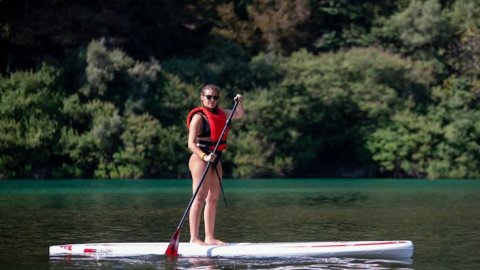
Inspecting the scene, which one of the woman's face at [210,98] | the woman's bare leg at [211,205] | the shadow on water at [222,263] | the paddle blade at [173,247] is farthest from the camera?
the woman's bare leg at [211,205]

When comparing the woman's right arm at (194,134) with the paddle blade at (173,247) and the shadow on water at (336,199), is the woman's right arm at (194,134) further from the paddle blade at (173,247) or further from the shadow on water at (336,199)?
the shadow on water at (336,199)

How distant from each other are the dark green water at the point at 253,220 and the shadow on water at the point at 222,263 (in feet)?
0.05

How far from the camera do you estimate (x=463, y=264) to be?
1488 centimetres

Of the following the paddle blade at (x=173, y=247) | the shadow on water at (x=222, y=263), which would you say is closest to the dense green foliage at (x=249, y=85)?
the paddle blade at (x=173, y=247)

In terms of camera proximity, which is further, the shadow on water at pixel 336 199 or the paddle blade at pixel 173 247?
the shadow on water at pixel 336 199

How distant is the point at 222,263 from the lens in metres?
15.2

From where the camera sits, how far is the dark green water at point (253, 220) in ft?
50.1

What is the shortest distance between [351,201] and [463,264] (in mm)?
15399

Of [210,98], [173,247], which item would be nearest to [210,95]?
[210,98]

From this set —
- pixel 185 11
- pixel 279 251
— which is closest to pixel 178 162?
pixel 185 11

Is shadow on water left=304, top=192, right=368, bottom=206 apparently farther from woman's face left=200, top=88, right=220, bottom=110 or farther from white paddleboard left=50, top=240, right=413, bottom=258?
white paddleboard left=50, top=240, right=413, bottom=258

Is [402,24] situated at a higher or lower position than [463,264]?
higher

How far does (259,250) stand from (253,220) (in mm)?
7228

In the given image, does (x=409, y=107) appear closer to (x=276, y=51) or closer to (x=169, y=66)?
(x=276, y=51)
